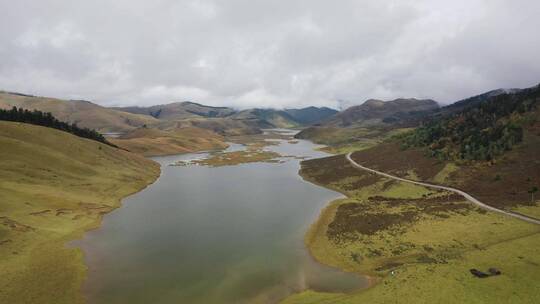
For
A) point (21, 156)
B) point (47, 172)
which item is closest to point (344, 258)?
point (47, 172)

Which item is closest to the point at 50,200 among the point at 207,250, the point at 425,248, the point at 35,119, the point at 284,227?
the point at 207,250

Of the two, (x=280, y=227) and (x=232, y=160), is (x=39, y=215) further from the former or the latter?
(x=232, y=160)

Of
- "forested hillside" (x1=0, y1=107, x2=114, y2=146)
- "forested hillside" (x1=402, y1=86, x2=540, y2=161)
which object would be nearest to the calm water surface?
"forested hillside" (x1=402, y1=86, x2=540, y2=161)

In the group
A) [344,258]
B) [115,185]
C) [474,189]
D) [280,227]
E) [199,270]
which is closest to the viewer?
[199,270]

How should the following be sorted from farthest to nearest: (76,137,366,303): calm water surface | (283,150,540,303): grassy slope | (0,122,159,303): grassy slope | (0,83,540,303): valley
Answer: (0,122,159,303): grassy slope < (76,137,366,303): calm water surface < (0,83,540,303): valley < (283,150,540,303): grassy slope

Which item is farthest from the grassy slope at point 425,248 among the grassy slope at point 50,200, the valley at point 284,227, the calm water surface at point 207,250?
the grassy slope at point 50,200

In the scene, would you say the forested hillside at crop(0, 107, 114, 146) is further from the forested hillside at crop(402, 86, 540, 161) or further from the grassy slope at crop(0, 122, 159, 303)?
the forested hillside at crop(402, 86, 540, 161)

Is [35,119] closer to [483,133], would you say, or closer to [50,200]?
[50,200]
